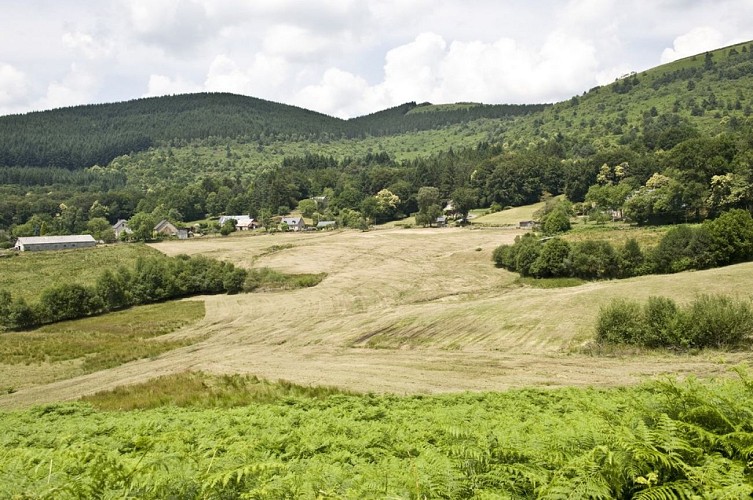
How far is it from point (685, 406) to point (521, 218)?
12993cm

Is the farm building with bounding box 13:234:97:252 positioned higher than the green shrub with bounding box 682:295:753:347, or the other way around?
the farm building with bounding box 13:234:97:252

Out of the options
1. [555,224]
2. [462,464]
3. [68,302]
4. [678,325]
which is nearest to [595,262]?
[678,325]

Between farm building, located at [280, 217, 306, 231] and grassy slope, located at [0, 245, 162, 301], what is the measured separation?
4710 centimetres

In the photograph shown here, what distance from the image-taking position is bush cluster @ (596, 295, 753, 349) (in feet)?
112

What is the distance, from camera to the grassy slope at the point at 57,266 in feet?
269

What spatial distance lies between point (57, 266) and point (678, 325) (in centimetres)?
10222

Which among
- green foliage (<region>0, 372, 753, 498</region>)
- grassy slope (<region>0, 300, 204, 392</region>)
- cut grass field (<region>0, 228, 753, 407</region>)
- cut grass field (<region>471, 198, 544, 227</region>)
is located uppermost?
green foliage (<region>0, 372, 753, 498</region>)

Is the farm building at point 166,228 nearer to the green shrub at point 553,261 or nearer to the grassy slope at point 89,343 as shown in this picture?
the grassy slope at point 89,343

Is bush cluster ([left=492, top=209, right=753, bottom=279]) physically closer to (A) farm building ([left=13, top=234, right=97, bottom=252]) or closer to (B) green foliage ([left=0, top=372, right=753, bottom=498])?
(B) green foliage ([left=0, top=372, right=753, bottom=498])

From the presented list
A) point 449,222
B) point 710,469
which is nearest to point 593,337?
point 710,469

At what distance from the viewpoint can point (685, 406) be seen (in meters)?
7.79

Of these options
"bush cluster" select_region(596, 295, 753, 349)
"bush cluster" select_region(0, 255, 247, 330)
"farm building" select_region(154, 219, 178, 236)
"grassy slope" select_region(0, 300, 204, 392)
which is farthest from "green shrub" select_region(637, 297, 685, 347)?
"farm building" select_region(154, 219, 178, 236)

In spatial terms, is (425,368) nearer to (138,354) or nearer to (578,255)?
(138,354)

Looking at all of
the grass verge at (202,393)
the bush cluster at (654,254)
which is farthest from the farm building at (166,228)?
the grass verge at (202,393)
